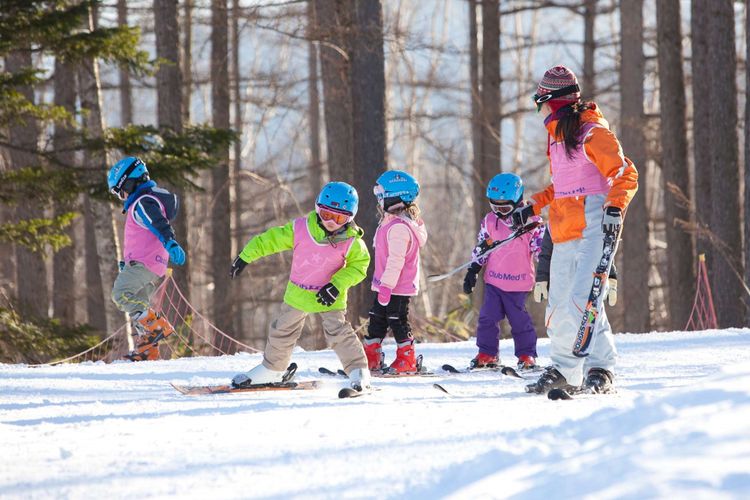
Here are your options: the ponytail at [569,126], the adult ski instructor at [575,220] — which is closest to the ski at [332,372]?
the adult ski instructor at [575,220]

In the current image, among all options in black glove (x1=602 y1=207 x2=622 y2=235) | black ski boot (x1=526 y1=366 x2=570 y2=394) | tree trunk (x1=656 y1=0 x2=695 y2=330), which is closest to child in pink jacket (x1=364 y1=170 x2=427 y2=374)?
black ski boot (x1=526 y1=366 x2=570 y2=394)

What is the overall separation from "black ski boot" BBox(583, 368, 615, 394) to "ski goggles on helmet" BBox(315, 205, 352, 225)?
1869 mm

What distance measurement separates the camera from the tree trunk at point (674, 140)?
55.3 ft

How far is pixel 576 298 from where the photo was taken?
580 cm

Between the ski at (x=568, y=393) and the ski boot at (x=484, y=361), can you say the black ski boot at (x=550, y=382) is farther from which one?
the ski boot at (x=484, y=361)

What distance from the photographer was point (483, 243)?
26.9ft

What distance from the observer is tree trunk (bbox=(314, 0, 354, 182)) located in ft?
46.0

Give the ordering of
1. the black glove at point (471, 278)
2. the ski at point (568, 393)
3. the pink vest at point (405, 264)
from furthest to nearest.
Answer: the black glove at point (471, 278), the pink vest at point (405, 264), the ski at point (568, 393)

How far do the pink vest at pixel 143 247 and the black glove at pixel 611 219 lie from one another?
4.88 metres

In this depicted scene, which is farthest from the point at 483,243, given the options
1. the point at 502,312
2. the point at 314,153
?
the point at 314,153

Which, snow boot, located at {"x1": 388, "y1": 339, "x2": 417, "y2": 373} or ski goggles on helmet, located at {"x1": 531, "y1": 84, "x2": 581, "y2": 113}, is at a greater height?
ski goggles on helmet, located at {"x1": 531, "y1": 84, "x2": 581, "y2": 113}

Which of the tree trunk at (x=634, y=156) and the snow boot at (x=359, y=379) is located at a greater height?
the tree trunk at (x=634, y=156)

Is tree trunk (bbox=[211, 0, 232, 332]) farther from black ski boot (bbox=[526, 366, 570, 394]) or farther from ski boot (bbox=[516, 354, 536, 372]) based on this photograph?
black ski boot (bbox=[526, 366, 570, 394])

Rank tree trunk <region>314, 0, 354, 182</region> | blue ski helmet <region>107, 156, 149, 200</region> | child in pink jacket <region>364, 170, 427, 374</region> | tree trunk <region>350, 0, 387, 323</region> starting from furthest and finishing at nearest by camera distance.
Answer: tree trunk <region>314, 0, 354, 182</region> < tree trunk <region>350, 0, 387, 323</region> < blue ski helmet <region>107, 156, 149, 200</region> < child in pink jacket <region>364, 170, 427, 374</region>
